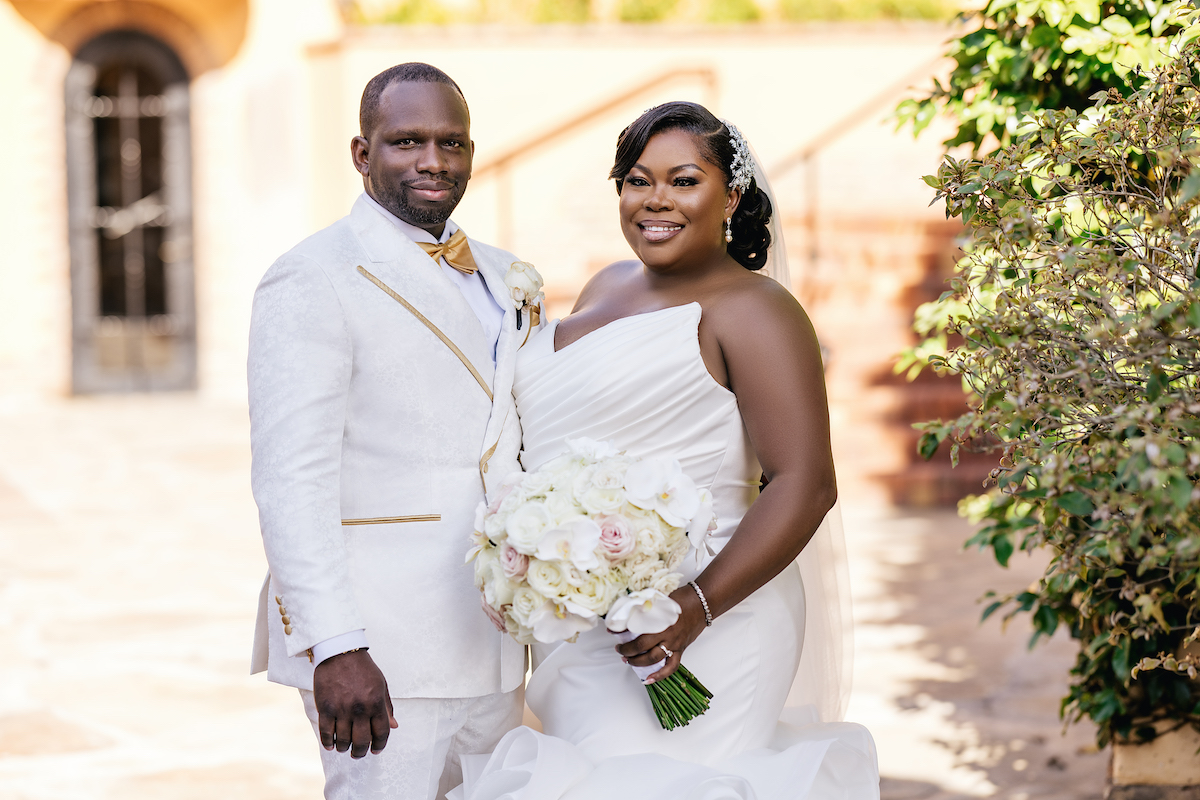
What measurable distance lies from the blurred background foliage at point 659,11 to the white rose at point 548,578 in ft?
35.9

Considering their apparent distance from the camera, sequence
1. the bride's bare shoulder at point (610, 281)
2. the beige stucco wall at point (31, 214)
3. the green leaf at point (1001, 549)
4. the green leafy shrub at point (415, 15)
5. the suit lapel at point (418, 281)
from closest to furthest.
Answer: the suit lapel at point (418, 281) < the bride's bare shoulder at point (610, 281) < the green leaf at point (1001, 549) < the green leafy shrub at point (415, 15) < the beige stucco wall at point (31, 214)

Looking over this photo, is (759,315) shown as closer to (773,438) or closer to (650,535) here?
(773,438)

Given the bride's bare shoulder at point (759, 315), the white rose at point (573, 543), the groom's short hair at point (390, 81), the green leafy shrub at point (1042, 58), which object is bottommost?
the white rose at point (573, 543)

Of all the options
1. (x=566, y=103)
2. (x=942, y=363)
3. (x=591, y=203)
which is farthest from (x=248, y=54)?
(x=942, y=363)

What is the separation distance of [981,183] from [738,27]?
33.5ft

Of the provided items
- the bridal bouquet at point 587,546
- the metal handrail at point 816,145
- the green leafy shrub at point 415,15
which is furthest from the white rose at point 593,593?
the green leafy shrub at point 415,15

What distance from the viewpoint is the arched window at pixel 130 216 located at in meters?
12.9

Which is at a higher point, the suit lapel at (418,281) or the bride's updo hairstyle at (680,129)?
the bride's updo hairstyle at (680,129)

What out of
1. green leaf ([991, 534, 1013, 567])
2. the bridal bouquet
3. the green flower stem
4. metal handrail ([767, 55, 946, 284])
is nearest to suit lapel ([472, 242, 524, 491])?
the bridal bouquet

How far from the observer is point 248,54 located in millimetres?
12836

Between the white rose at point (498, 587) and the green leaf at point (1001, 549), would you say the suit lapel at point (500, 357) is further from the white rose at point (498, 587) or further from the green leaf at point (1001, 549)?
the green leaf at point (1001, 549)

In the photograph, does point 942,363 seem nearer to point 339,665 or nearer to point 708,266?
point 708,266

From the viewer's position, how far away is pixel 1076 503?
7.17 feet

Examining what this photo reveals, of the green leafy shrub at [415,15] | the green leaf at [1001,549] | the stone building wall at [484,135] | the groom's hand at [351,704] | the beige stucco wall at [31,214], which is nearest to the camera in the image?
the groom's hand at [351,704]
